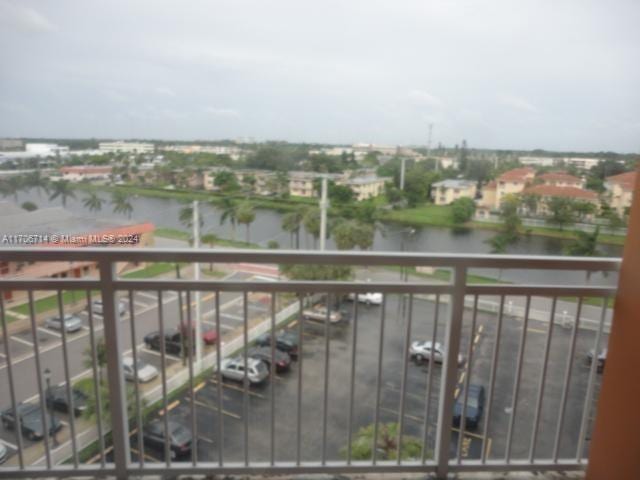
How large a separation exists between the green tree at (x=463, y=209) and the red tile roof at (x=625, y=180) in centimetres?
58

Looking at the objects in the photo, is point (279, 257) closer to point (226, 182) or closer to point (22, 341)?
point (226, 182)

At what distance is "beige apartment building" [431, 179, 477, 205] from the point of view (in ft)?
6.46

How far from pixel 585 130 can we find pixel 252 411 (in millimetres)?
2102

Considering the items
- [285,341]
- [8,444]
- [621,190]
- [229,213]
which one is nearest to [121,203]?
[229,213]

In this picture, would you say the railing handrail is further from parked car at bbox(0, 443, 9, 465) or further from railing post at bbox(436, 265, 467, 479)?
parked car at bbox(0, 443, 9, 465)

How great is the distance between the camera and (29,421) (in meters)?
1.76

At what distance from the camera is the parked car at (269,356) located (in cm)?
179

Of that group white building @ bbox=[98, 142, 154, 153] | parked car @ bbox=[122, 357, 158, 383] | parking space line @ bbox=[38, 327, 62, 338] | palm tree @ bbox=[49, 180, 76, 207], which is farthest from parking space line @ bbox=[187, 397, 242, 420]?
white building @ bbox=[98, 142, 154, 153]

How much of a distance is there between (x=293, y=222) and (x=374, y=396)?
0.88m

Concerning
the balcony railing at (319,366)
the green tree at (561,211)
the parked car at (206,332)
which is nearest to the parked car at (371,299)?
the balcony railing at (319,366)

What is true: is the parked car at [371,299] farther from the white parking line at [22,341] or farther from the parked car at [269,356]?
the white parking line at [22,341]

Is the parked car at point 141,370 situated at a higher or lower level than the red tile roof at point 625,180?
lower

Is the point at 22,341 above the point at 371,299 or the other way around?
the other way around

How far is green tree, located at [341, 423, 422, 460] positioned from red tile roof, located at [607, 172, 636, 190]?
140cm
